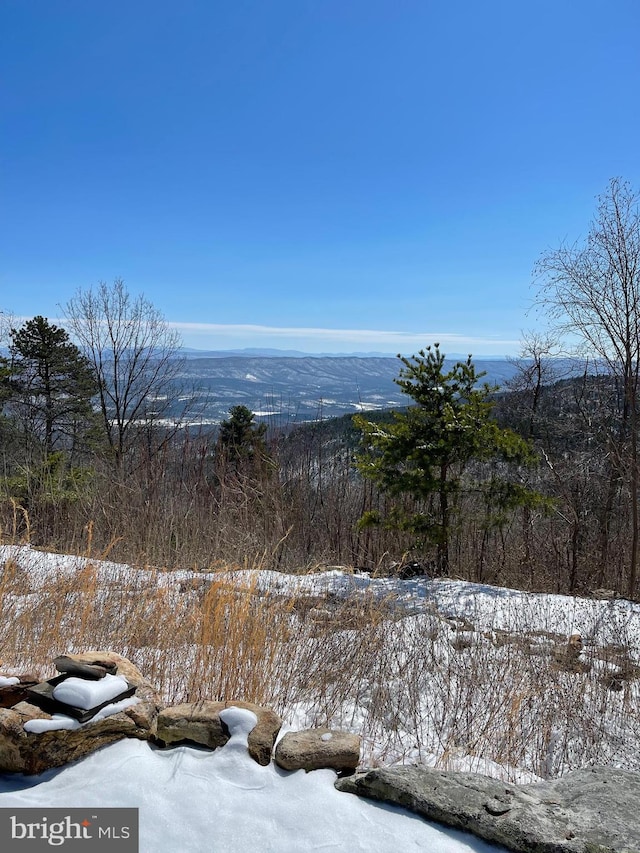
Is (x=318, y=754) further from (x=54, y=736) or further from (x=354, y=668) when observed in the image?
(x=354, y=668)

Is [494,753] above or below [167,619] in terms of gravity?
below

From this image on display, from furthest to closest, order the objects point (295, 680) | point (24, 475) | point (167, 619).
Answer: point (24, 475)
point (167, 619)
point (295, 680)

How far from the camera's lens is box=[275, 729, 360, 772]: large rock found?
2309 mm

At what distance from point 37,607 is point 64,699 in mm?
1683

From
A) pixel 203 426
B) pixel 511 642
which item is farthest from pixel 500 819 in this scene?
pixel 203 426

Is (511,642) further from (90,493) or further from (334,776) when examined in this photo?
(90,493)

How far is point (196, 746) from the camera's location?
2434 mm

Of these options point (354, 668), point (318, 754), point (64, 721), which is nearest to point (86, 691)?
point (64, 721)

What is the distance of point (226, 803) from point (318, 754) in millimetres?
444

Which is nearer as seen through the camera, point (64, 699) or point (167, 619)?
point (64, 699)

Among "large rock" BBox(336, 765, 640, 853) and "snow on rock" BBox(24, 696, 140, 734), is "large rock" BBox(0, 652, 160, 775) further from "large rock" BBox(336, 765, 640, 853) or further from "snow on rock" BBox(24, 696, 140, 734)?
"large rock" BBox(336, 765, 640, 853)

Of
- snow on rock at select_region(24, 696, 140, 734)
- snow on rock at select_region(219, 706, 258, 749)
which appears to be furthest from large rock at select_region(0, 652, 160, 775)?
snow on rock at select_region(219, 706, 258, 749)

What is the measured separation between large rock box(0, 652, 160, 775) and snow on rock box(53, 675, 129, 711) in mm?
78

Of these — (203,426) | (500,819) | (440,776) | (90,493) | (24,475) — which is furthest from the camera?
(203,426)
